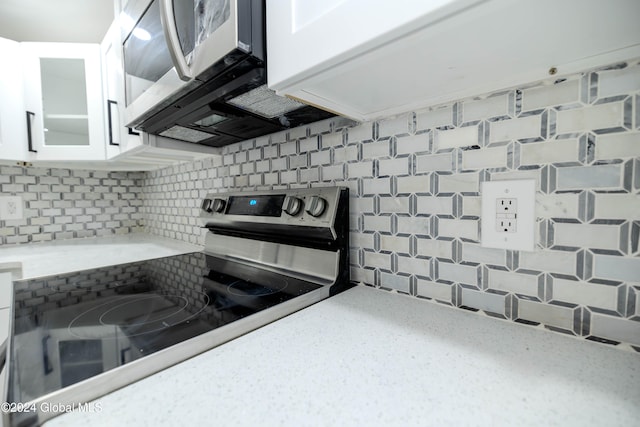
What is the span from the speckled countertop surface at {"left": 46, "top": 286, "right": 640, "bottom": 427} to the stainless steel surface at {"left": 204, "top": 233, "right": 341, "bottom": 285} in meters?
0.25

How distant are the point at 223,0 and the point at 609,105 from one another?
739mm

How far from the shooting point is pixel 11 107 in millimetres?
1312

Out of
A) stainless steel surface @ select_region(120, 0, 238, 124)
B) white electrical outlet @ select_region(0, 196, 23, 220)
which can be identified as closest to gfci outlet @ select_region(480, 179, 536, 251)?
stainless steel surface @ select_region(120, 0, 238, 124)

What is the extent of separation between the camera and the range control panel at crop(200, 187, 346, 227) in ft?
2.50

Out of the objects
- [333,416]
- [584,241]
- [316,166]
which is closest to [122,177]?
[316,166]

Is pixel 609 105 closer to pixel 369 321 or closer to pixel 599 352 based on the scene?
pixel 599 352

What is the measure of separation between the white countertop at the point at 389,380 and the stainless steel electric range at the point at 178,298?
0.11 ft

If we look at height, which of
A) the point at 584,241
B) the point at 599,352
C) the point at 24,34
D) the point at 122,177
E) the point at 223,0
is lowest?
the point at 599,352

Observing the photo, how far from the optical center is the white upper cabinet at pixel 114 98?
1.16 m

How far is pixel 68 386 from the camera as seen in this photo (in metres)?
0.34

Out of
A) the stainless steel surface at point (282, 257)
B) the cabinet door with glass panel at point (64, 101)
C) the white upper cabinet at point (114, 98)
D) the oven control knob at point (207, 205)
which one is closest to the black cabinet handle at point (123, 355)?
the stainless steel surface at point (282, 257)

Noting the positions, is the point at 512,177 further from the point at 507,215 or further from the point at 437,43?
the point at 437,43

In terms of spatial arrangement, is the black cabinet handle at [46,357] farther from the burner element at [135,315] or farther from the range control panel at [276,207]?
the range control panel at [276,207]

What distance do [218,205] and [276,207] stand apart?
0.37m
